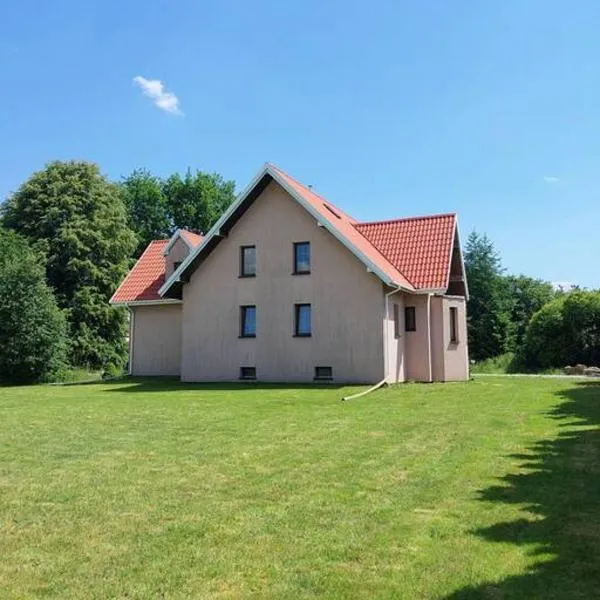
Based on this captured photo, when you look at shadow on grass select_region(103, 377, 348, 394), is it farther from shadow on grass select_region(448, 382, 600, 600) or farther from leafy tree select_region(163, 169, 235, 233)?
leafy tree select_region(163, 169, 235, 233)

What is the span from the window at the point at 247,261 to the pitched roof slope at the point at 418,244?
4920 millimetres

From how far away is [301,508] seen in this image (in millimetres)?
6086

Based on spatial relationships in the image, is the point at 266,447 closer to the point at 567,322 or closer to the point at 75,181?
the point at 567,322

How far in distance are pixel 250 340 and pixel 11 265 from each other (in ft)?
42.9

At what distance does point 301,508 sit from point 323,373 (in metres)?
16.7

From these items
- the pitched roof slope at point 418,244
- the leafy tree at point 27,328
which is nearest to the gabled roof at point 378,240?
the pitched roof slope at point 418,244

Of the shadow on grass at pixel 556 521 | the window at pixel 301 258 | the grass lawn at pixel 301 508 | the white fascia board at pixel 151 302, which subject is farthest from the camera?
the white fascia board at pixel 151 302

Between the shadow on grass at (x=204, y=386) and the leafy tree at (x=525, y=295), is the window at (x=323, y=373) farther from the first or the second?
the leafy tree at (x=525, y=295)

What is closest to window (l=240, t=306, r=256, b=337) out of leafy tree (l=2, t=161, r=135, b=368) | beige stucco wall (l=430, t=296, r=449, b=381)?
beige stucco wall (l=430, t=296, r=449, b=381)

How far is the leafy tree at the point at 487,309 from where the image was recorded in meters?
48.5

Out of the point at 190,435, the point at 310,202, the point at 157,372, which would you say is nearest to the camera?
the point at 190,435

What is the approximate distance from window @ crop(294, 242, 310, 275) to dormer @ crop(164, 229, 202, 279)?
592 cm

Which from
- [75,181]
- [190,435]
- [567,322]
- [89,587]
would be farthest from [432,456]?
[75,181]

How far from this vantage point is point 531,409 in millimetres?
14125
